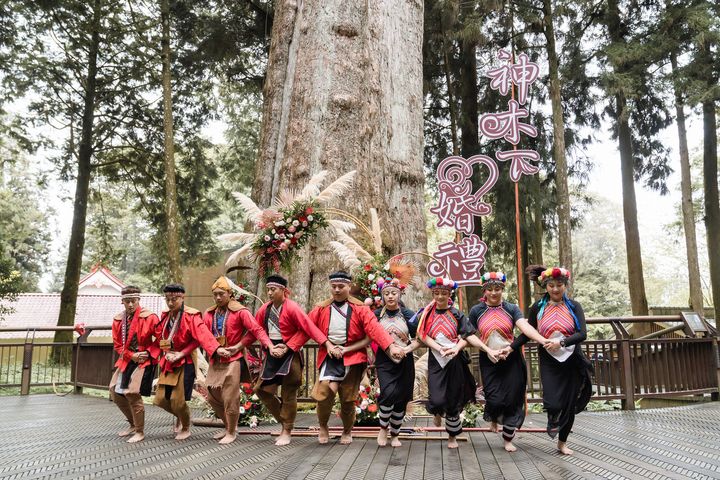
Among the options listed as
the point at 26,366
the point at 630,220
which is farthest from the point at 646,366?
the point at 26,366

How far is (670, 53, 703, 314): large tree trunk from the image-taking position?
16672 millimetres

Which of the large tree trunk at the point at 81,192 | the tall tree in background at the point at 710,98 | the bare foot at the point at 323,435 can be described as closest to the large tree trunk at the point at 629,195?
the tall tree in background at the point at 710,98

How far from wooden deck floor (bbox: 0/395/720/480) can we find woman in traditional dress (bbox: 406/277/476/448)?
1.20 feet

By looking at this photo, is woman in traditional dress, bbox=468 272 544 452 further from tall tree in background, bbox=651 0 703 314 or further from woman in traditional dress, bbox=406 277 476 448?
tall tree in background, bbox=651 0 703 314

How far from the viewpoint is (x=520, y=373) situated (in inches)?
224

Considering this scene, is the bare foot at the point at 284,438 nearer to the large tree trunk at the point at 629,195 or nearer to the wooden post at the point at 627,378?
the wooden post at the point at 627,378

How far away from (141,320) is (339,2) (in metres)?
6.51

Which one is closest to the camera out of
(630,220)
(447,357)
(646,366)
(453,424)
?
(453,424)

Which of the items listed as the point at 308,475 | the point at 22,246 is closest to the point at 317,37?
the point at 308,475

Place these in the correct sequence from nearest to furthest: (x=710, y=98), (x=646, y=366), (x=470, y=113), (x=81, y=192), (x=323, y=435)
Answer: (x=323, y=435) → (x=646, y=366) → (x=710, y=98) → (x=81, y=192) → (x=470, y=113)

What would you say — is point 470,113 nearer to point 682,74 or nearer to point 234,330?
point 682,74

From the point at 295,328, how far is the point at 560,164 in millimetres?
11588

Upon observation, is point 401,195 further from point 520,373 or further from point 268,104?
point 520,373

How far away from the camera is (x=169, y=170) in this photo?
50.5ft
